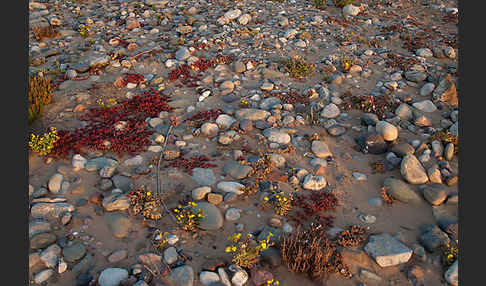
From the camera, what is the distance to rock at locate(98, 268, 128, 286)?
505 centimetres

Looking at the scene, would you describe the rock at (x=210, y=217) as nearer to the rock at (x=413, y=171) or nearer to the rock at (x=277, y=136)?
the rock at (x=277, y=136)

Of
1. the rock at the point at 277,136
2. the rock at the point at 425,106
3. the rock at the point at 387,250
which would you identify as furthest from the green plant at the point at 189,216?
the rock at the point at 425,106

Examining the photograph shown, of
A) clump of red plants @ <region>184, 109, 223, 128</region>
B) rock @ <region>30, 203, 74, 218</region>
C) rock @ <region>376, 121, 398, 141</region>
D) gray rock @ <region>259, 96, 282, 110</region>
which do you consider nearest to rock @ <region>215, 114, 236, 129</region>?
clump of red plants @ <region>184, 109, 223, 128</region>

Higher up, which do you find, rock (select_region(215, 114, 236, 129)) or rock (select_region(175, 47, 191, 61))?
rock (select_region(175, 47, 191, 61))

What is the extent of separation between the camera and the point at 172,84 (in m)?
10.2

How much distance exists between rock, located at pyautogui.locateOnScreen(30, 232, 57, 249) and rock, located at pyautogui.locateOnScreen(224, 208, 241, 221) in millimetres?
2895

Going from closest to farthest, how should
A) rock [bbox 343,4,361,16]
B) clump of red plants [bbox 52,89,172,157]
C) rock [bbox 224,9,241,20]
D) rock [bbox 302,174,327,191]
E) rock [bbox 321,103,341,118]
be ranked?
rock [bbox 302,174,327,191], clump of red plants [bbox 52,89,172,157], rock [bbox 321,103,341,118], rock [bbox 224,9,241,20], rock [bbox 343,4,361,16]

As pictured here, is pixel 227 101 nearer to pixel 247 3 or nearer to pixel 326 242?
pixel 326 242

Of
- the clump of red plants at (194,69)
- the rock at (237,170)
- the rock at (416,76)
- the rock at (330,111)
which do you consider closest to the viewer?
the rock at (237,170)

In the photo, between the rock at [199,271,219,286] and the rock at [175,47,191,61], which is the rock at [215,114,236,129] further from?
the rock at [199,271,219,286]

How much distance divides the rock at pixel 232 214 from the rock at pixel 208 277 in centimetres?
121

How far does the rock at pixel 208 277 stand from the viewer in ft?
16.9

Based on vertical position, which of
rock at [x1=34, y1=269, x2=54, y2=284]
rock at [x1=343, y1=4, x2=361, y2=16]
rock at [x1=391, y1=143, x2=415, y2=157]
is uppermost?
rock at [x1=343, y1=4, x2=361, y2=16]

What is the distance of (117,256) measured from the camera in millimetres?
5500
